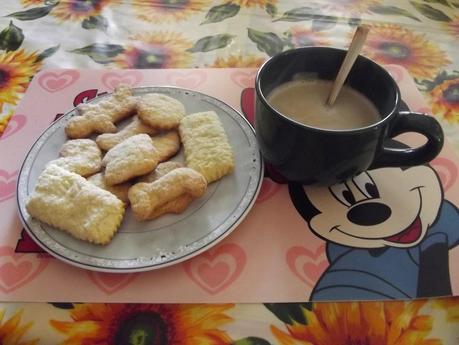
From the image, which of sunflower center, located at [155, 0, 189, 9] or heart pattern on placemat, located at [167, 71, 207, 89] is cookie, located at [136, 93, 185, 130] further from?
sunflower center, located at [155, 0, 189, 9]

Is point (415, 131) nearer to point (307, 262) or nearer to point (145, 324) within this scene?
point (307, 262)

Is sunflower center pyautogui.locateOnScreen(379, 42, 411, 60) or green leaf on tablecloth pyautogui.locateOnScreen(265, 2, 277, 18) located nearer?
sunflower center pyautogui.locateOnScreen(379, 42, 411, 60)

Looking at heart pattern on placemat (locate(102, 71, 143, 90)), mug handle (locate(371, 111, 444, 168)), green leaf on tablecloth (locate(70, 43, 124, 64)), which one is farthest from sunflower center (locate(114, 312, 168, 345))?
green leaf on tablecloth (locate(70, 43, 124, 64))

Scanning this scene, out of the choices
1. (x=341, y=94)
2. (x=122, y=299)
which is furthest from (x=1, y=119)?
(x=341, y=94)

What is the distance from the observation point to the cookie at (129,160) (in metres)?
0.50

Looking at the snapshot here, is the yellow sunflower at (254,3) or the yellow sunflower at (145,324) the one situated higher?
the yellow sunflower at (254,3)

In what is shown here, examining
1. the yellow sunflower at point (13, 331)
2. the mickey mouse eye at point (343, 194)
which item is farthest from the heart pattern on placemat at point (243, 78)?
the yellow sunflower at point (13, 331)

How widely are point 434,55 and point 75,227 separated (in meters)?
0.71

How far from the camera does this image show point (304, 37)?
33.6 inches

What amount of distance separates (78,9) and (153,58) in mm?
264

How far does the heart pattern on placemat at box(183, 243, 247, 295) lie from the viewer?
0.45 m

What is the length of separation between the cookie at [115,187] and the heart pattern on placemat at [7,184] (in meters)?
0.11

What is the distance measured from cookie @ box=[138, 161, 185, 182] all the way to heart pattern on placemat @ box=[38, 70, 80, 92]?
28 centimetres

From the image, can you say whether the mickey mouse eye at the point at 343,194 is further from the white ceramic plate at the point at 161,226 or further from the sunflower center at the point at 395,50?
the sunflower center at the point at 395,50
